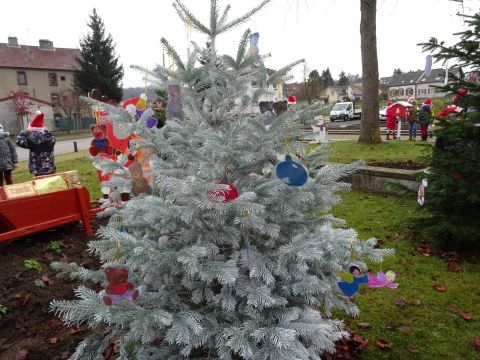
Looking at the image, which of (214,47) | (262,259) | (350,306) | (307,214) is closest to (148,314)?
(262,259)

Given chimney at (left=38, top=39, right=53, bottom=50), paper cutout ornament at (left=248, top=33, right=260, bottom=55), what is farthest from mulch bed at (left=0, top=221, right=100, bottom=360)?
chimney at (left=38, top=39, right=53, bottom=50)

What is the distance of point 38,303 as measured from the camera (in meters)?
3.89

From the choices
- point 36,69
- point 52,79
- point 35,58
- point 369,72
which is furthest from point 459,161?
point 35,58

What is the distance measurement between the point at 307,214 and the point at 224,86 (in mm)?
1109

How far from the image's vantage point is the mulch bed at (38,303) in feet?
10.4

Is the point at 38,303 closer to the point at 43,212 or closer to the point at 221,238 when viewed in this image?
the point at 43,212

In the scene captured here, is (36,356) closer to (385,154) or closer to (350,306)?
(350,306)

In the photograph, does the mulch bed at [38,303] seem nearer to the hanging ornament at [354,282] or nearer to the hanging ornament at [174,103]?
the hanging ornament at [354,282]

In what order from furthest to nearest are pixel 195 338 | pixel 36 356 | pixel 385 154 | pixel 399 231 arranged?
pixel 385 154 → pixel 399 231 → pixel 36 356 → pixel 195 338

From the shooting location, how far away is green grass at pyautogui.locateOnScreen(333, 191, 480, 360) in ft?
9.92

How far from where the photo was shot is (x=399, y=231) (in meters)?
5.51

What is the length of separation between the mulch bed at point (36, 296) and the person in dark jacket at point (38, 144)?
247 centimetres

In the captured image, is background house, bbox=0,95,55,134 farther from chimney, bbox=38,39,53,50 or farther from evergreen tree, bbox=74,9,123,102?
chimney, bbox=38,39,53,50

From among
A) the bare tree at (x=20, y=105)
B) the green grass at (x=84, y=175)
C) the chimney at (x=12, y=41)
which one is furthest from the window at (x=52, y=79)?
the green grass at (x=84, y=175)
